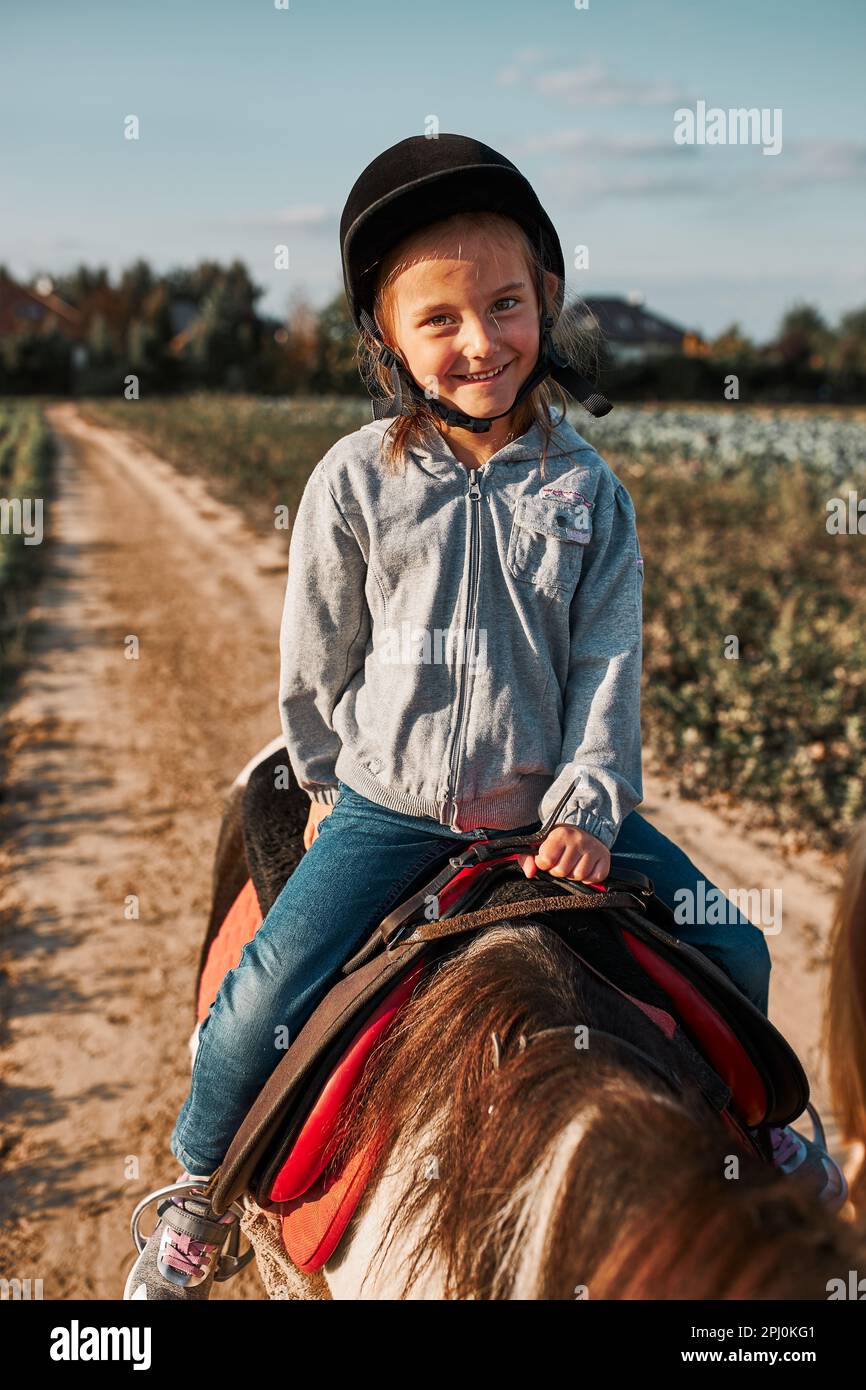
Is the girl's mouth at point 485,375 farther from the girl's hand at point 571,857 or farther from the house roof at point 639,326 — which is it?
the house roof at point 639,326

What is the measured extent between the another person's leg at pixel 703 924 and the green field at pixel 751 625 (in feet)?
9.24

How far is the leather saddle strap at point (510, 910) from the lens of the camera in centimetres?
161

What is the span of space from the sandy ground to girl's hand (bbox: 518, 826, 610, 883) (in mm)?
736

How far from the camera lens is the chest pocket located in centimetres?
190

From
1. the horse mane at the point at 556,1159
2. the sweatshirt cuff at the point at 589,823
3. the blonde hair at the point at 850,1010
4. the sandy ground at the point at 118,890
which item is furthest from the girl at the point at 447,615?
the sandy ground at the point at 118,890

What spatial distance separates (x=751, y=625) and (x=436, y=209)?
21.1ft

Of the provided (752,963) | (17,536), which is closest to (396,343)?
(752,963)

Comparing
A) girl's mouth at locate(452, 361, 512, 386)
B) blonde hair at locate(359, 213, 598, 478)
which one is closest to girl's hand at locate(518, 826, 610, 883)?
blonde hair at locate(359, 213, 598, 478)

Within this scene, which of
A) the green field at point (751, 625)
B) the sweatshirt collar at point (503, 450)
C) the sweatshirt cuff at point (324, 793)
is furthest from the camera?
the green field at point (751, 625)

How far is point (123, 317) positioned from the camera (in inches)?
2724

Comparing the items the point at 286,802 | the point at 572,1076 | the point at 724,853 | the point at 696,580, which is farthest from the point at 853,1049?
the point at 696,580

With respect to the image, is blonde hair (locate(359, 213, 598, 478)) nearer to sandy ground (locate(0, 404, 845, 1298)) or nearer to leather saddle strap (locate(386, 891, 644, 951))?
leather saddle strap (locate(386, 891, 644, 951))

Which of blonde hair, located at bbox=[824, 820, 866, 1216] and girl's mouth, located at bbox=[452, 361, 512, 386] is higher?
girl's mouth, located at bbox=[452, 361, 512, 386]

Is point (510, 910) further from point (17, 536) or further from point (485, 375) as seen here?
point (17, 536)
